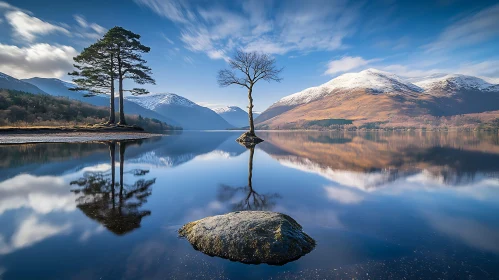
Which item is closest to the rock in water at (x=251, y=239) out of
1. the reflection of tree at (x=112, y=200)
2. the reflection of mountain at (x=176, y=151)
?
the reflection of tree at (x=112, y=200)

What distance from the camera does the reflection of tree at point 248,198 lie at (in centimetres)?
689

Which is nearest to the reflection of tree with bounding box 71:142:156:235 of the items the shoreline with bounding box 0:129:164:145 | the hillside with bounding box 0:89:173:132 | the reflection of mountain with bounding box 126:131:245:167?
the reflection of mountain with bounding box 126:131:245:167

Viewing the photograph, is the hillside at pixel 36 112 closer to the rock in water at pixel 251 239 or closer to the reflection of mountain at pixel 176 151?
the reflection of mountain at pixel 176 151

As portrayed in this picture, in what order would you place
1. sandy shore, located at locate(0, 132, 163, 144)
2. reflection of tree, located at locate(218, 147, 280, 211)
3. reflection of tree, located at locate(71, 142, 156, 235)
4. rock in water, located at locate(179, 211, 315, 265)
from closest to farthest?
rock in water, located at locate(179, 211, 315, 265) → reflection of tree, located at locate(71, 142, 156, 235) → reflection of tree, located at locate(218, 147, 280, 211) → sandy shore, located at locate(0, 132, 163, 144)

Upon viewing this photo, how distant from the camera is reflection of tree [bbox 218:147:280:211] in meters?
6.89

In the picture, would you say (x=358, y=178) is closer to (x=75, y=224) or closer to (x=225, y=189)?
(x=225, y=189)

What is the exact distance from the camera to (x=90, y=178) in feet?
31.4

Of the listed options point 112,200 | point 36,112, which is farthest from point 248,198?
point 36,112

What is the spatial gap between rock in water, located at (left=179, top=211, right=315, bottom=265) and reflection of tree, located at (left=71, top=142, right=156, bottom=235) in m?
1.43

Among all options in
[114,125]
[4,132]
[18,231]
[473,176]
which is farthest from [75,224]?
[114,125]

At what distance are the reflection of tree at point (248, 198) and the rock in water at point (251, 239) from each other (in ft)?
5.48

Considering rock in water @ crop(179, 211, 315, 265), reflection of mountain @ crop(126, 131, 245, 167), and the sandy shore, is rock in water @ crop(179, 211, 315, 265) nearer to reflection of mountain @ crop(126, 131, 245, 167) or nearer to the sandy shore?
reflection of mountain @ crop(126, 131, 245, 167)

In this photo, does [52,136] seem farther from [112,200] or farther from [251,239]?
[251,239]

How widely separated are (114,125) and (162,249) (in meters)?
37.5
